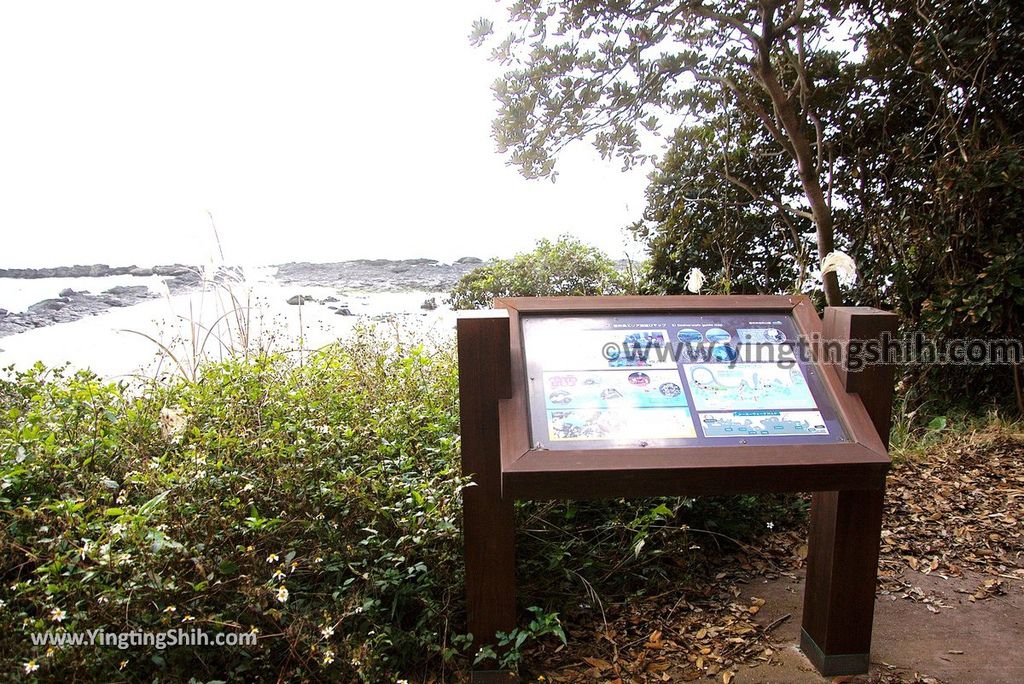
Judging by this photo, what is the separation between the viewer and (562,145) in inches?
208

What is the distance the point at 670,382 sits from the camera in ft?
6.64

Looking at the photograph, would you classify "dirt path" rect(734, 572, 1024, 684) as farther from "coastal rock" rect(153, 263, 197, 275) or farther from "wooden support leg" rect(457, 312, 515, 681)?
"coastal rock" rect(153, 263, 197, 275)

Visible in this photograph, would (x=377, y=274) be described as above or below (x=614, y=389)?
above

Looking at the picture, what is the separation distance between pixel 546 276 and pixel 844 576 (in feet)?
15.2

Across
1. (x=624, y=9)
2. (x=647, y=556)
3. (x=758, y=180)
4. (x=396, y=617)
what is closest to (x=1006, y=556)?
(x=647, y=556)

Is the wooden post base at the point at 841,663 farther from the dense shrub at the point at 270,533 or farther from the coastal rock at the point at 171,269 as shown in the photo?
the coastal rock at the point at 171,269

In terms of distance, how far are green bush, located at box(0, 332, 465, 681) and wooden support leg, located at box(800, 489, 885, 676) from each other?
3.79 feet

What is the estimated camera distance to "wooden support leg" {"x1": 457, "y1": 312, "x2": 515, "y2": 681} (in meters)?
1.94

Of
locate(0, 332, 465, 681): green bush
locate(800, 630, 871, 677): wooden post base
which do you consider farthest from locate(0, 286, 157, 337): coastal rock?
locate(800, 630, 871, 677): wooden post base

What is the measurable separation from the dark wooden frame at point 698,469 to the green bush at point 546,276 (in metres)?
4.20

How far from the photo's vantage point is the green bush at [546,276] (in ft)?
21.2

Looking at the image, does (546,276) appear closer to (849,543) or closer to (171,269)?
(171,269)

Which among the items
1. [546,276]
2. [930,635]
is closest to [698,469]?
[930,635]

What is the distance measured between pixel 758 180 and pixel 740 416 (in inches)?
178
